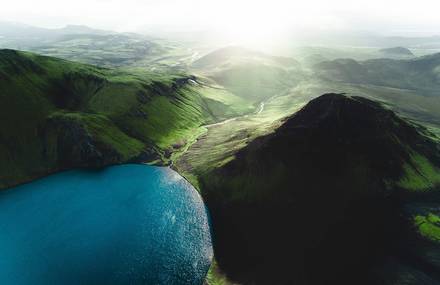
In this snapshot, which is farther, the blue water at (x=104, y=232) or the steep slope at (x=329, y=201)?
the steep slope at (x=329, y=201)

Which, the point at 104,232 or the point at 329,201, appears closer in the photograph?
the point at 104,232

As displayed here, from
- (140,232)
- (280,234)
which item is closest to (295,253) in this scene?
(280,234)

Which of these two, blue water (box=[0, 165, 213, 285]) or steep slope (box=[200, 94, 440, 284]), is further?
steep slope (box=[200, 94, 440, 284])

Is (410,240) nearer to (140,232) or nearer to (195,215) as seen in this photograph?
(195,215)

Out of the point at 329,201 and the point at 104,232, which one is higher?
the point at 329,201
